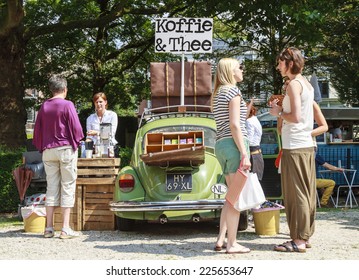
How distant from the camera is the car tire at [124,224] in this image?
8.99m

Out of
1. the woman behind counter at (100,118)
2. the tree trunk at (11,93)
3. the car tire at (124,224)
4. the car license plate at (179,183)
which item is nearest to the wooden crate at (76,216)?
the car tire at (124,224)

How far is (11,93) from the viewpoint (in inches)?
627

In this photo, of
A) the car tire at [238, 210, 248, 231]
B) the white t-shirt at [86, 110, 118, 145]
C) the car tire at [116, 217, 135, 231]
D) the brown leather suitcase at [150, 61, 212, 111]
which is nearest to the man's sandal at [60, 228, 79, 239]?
the car tire at [116, 217, 135, 231]

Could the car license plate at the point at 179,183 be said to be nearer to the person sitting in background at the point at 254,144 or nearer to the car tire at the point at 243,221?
the car tire at the point at 243,221

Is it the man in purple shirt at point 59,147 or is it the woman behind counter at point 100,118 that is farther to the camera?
the woman behind counter at point 100,118

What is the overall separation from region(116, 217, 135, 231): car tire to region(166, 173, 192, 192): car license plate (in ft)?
2.87

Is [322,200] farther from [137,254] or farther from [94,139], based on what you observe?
[137,254]

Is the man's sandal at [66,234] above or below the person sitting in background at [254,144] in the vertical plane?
below

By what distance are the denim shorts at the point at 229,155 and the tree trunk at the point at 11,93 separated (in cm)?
1005

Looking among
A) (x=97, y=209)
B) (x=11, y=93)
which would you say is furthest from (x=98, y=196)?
(x=11, y=93)

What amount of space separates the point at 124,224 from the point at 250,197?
293 cm

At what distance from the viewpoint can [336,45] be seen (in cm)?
2836

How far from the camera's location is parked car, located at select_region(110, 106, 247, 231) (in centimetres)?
823

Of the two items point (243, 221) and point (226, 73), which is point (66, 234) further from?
point (226, 73)
